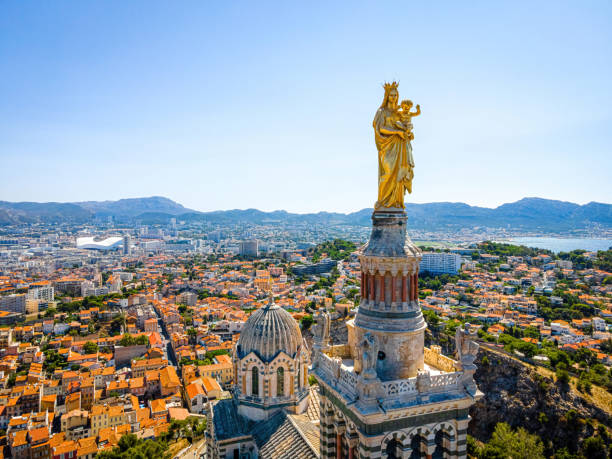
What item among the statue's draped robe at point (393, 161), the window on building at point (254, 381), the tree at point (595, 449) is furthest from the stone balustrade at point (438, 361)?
the tree at point (595, 449)

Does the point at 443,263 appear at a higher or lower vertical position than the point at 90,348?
higher

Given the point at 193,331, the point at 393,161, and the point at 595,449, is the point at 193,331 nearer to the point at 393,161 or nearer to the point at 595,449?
the point at 595,449

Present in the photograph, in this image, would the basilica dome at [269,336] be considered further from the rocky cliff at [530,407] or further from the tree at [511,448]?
the rocky cliff at [530,407]

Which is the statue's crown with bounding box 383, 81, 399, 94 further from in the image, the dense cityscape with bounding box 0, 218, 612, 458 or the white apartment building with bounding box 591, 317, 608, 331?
the white apartment building with bounding box 591, 317, 608, 331

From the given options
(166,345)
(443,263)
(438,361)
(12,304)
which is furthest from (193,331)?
(443,263)

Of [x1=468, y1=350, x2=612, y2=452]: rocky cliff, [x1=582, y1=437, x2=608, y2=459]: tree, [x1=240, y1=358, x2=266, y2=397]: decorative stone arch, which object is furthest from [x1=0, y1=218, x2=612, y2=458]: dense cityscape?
[x1=582, y1=437, x2=608, y2=459]: tree

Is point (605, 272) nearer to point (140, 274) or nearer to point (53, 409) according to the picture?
point (53, 409)

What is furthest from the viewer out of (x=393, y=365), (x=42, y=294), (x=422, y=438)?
(x=42, y=294)
